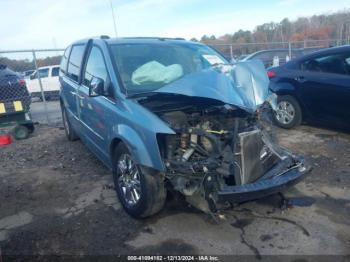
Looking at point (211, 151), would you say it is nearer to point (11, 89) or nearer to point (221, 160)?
point (221, 160)

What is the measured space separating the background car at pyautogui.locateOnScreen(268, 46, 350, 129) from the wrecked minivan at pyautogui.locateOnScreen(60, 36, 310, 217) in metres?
2.41

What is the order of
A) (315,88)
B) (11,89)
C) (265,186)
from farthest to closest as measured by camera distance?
(11,89) → (315,88) → (265,186)

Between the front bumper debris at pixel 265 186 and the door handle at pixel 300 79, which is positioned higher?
the door handle at pixel 300 79

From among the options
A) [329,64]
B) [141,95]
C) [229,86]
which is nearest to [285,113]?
[329,64]

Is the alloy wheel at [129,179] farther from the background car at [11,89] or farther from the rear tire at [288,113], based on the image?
the background car at [11,89]

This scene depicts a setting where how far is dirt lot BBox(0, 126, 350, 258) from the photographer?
10.3ft

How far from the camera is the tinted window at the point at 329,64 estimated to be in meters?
5.77

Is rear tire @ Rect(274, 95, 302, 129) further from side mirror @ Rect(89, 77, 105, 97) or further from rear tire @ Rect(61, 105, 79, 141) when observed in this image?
side mirror @ Rect(89, 77, 105, 97)

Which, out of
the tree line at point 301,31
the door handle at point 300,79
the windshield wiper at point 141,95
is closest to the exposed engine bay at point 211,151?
the windshield wiper at point 141,95

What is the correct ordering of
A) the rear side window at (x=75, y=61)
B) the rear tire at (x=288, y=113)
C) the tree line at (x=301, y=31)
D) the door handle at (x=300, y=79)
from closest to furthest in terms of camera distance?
the rear side window at (x=75, y=61) < the door handle at (x=300, y=79) < the rear tire at (x=288, y=113) < the tree line at (x=301, y=31)

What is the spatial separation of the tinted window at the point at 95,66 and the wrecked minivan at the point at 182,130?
2 cm

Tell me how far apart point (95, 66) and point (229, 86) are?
193 cm

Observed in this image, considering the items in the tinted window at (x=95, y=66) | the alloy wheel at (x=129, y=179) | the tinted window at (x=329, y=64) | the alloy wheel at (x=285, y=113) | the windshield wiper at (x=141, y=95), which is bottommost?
the alloy wheel at (x=285, y=113)

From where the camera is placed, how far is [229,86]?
341 centimetres
